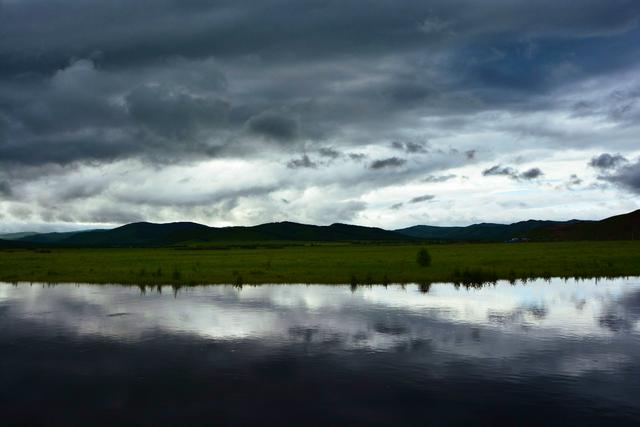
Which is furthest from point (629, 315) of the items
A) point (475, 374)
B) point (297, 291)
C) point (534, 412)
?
point (297, 291)

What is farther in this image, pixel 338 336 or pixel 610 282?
pixel 610 282

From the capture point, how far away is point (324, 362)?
20.4m

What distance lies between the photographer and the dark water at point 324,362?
15.1 metres

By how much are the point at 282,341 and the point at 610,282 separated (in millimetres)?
37392

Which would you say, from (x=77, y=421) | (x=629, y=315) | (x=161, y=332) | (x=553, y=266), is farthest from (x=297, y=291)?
(x=553, y=266)

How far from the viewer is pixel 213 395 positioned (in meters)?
16.6

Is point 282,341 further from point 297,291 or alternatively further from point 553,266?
point 553,266

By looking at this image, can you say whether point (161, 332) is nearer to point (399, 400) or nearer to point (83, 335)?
point (83, 335)

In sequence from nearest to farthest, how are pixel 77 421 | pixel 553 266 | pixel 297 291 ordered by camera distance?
1. pixel 77 421
2. pixel 297 291
3. pixel 553 266

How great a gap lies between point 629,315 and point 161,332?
989 inches

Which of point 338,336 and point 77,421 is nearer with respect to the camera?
point 77,421

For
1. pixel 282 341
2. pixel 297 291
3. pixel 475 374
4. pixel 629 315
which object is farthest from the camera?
pixel 297 291

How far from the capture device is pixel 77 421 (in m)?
14.6

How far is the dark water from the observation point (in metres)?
15.1
